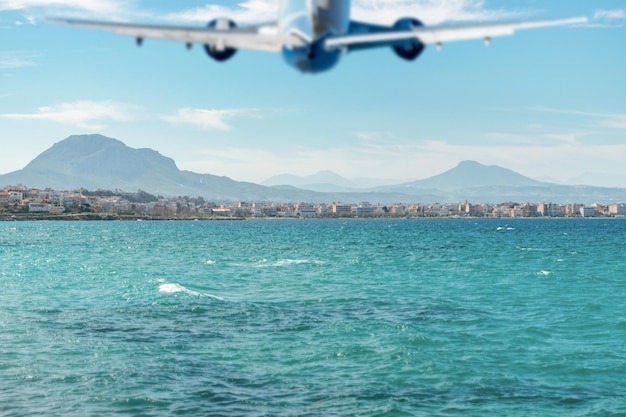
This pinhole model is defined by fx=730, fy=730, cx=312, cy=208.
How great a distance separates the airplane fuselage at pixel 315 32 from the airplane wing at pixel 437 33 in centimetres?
6

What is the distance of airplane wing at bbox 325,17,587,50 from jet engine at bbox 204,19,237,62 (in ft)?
3.07

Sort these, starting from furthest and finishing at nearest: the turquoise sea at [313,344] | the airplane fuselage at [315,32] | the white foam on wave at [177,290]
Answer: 1. the white foam on wave at [177,290]
2. the turquoise sea at [313,344]
3. the airplane fuselage at [315,32]

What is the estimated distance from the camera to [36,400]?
3869cm

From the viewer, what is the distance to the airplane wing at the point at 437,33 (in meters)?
4.84

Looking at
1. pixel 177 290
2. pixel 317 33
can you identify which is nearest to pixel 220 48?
pixel 317 33

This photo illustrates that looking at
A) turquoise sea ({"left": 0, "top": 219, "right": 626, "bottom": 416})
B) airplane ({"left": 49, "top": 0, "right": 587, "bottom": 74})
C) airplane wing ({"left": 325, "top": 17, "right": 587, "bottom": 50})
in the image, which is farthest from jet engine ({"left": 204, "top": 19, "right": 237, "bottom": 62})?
turquoise sea ({"left": 0, "top": 219, "right": 626, "bottom": 416})

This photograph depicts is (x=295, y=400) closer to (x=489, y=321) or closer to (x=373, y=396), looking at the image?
(x=373, y=396)

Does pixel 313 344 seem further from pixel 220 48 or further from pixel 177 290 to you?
pixel 220 48

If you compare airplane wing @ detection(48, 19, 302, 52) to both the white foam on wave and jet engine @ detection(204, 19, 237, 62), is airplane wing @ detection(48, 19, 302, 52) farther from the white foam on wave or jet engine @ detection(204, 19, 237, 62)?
the white foam on wave

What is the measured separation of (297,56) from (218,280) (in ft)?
309

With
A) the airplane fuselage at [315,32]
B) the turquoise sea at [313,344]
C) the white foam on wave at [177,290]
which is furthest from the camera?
the white foam on wave at [177,290]

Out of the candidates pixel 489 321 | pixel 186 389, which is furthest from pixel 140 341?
pixel 489 321

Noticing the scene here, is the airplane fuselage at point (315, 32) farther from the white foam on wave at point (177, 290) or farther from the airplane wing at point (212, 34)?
the white foam on wave at point (177, 290)

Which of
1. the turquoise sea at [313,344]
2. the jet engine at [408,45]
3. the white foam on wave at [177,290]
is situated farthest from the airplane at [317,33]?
the white foam on wave at [177,290]
